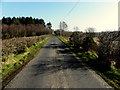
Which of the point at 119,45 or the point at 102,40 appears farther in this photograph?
the point at 102,40

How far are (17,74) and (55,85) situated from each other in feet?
10.4

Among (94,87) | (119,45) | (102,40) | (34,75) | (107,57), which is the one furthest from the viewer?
(102,40)

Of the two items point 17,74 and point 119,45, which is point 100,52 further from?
point 17,74

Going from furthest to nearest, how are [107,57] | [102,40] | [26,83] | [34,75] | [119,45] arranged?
[102,40] < [107,57] < [119,45] < [34,75] < [26,83]

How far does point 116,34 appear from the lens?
12047 mm

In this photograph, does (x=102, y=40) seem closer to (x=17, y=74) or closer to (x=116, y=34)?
(x=116, y=34)

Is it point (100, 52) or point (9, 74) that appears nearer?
point (9, 74)

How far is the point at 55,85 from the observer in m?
7.75

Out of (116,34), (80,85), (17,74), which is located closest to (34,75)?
(17,74)

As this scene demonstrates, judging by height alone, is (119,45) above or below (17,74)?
above

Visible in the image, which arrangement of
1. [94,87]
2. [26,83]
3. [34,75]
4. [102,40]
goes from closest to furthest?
[94,87] < [26,83] < [34,75] < [102,40]

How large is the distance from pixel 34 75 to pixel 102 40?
21.1 feet

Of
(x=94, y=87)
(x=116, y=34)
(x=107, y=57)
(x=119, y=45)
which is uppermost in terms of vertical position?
(x=116, y=34)

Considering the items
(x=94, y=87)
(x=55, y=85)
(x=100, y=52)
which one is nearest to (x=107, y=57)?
(x=100, y=52)
